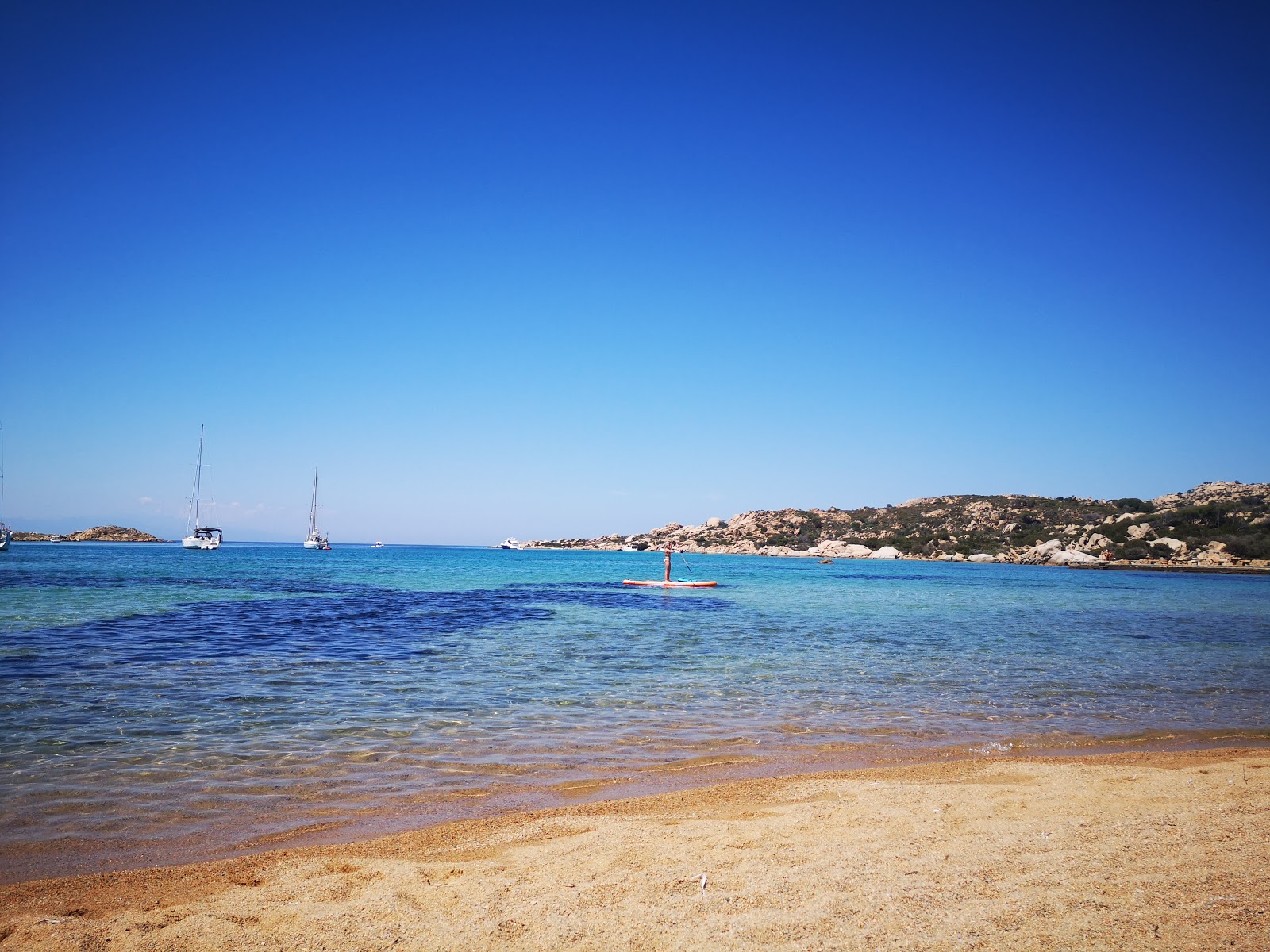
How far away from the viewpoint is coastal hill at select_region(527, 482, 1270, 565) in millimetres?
86750

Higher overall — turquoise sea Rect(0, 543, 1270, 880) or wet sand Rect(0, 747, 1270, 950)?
wet sand Rect(0, 747, 1270, 950)

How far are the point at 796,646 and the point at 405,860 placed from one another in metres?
15.7

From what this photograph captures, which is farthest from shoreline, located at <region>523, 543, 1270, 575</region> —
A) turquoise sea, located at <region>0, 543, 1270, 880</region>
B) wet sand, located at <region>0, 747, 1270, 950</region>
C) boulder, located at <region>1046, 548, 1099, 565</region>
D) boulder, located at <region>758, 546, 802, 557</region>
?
wet sand, located at <region>0, 747, 1270, 950</region>

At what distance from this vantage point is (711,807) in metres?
6.97

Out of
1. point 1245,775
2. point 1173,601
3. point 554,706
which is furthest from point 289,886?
point 1173,601

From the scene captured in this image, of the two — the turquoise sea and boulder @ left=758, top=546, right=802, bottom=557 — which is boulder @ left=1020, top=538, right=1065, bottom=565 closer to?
boulder @ left=758, top=546, right=802, bottom=557

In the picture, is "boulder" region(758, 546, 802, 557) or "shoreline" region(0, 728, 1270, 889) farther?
"boulder" region(758, 546, 802, 557)

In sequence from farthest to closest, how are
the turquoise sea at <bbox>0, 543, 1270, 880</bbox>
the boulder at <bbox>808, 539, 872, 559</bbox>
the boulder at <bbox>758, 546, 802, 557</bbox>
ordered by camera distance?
1. the boulder at <bbox>758, 546, 802, 557</bbox>
2. the boulder at <bbox>808, 539, 872, 559</bbox>
3. the turquoise sea at <bbox>0, 543, 1270, 880</bbox>

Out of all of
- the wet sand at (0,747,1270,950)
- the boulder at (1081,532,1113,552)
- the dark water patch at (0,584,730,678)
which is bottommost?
the dark water patch at (0,584,730,678)

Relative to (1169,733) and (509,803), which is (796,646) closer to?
(1169,733)

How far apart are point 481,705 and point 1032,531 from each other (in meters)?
134

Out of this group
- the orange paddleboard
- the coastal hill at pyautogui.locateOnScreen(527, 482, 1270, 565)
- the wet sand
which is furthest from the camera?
the coastal hill at pyautogui.locateOnScreen(527, 482, 1270, 565)

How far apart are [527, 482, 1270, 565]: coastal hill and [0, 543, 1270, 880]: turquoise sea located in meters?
30.6

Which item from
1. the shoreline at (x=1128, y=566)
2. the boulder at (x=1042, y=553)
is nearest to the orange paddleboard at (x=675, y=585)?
the shoreline at (x=1128, y=566)
